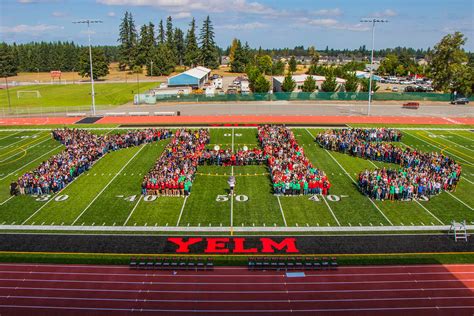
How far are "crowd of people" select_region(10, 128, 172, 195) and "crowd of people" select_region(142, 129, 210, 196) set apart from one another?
18.1ft

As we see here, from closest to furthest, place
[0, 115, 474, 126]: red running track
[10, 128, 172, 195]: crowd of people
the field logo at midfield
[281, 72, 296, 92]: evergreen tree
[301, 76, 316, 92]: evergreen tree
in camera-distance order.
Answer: the field logo at midfield < [10, 128, 172, 195]: crowd of people < [0, 115, 474, 126]: red running track < [281, 72, 296, 92]: evergreen tree < [301, 76, 316, 92]: evergreen tree

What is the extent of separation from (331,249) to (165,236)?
7818 millimetres

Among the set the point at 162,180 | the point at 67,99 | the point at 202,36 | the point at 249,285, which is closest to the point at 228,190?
the point at 162,180

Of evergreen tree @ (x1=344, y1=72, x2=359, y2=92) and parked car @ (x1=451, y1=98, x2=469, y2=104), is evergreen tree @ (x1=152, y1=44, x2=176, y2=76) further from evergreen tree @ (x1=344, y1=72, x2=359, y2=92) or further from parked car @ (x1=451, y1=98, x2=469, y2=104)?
parked car @ (x1=451, y1=98, x2=469, y2=104)

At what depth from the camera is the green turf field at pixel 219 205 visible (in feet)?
69.8

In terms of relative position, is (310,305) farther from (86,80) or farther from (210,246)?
(86,80)

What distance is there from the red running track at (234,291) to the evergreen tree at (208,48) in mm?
109016

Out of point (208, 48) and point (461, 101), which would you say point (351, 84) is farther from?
point (208, 48)

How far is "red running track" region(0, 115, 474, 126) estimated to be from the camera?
4775 cm

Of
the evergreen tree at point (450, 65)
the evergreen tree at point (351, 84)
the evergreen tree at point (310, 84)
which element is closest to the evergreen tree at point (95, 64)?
the evergreen tree at point (310, 84)

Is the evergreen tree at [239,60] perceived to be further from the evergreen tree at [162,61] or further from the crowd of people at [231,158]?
the crowd of people at [231,158]

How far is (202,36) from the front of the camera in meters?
123

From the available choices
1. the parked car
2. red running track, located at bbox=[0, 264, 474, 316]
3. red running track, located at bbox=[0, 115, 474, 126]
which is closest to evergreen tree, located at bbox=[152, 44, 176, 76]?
red running track, located at bbox=[0, 115, 474, 126]

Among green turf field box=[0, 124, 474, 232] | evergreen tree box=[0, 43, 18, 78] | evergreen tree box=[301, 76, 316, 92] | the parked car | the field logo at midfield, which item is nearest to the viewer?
the field logo at midfield
